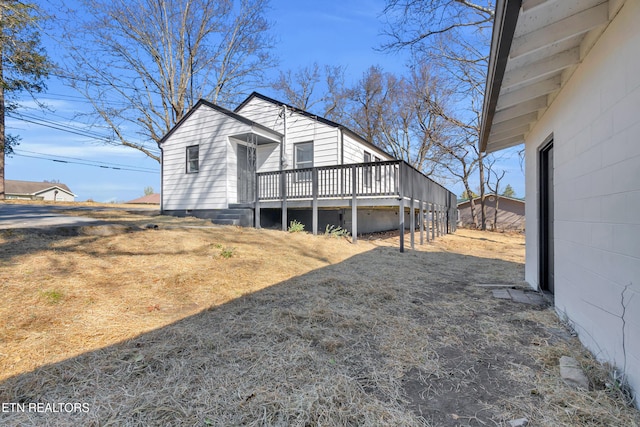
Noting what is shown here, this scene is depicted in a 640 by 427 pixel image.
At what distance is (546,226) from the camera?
4.23 meters

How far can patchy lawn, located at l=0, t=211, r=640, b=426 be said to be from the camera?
168cm

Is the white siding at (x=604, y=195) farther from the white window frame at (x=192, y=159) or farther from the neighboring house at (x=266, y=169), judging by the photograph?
the white window frame at (x=192, y=159)

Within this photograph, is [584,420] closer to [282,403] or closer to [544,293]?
[282,403]

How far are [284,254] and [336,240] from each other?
8.54ft

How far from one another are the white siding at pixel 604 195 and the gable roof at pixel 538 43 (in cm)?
12

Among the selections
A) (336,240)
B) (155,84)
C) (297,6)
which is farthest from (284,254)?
(155,84)

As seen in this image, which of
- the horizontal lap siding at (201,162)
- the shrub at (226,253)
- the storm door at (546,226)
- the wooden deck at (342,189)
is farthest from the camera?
the horizontal lap siding at (201,162)

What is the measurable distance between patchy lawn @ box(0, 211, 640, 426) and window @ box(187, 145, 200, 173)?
6521 millimetres

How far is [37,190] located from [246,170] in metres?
49.0

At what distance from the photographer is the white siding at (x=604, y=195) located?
5.85ft

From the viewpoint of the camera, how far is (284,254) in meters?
5.94

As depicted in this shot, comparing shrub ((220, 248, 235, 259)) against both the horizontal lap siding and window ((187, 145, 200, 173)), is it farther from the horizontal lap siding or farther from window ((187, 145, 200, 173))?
window ((187, 145, 200, 173))

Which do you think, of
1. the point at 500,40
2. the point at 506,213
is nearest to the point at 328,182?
the point at 500,40

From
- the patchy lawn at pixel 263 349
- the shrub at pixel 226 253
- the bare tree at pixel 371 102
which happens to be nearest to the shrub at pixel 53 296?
the patchy lawn at pixel 263 349
